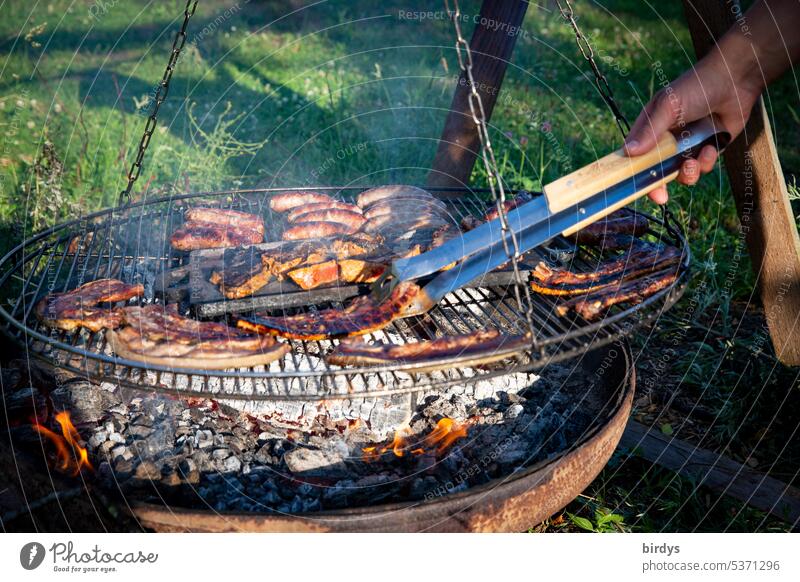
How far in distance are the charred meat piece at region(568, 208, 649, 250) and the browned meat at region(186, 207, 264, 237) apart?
1.79 m

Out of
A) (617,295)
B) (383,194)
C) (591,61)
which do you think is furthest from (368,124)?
(617,295)

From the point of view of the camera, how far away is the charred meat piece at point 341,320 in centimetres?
281

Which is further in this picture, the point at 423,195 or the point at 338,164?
the point at 338,164

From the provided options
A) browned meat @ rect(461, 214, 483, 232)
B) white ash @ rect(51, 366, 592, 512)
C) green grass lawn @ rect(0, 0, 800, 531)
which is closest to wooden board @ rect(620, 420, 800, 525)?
green grass lawn @ rect(0, 0, 800, 531)

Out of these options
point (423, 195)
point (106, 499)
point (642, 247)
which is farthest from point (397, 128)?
point (106, 499)

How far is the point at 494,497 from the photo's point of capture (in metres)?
2.75

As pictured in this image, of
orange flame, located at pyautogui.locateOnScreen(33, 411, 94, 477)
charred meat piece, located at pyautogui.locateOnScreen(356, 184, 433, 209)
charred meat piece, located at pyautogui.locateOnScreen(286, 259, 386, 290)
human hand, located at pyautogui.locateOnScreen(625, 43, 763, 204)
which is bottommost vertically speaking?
orange flame, located at pyautogui.locateOnScreen(33, 411, 94, 477)

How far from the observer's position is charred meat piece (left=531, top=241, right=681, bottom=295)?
325cm

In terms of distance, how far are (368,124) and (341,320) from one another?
4.85 meters

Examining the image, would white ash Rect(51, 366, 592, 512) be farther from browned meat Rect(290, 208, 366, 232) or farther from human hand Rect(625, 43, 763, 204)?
human hand Rect(625, 43, 763, 204)

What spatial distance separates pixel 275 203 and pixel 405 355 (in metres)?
1.97

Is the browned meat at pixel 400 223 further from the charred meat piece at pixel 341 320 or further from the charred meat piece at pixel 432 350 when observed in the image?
the charred meat piece at pixel 432 350

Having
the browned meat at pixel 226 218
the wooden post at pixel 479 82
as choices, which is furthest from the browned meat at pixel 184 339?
the wooden post at pixel 479 82
